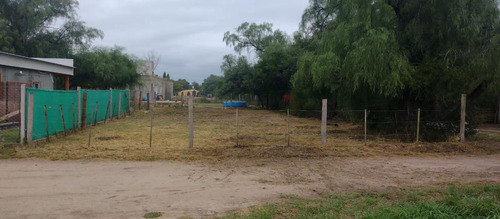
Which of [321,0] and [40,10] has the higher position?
[40,10]

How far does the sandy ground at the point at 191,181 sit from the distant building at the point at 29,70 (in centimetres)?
1231

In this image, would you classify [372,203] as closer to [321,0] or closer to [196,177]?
[196,177]

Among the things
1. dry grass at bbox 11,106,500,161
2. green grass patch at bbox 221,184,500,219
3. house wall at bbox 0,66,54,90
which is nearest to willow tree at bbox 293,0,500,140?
dry grass at bbox 11,106,500,161

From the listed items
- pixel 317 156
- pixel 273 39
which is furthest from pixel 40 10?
pixel 317 156

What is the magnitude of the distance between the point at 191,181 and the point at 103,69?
29.0m

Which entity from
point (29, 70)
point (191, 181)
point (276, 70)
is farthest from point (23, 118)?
point (276, 70)

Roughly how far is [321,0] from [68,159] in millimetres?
13585

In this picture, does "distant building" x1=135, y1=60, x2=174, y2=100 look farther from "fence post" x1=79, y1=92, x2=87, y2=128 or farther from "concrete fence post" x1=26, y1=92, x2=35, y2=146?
"concrete fence post" x1=26, y1=92, x2=35, y2=146

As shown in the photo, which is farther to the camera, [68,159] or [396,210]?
[68,159]

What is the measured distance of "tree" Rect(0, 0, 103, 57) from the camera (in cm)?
3497

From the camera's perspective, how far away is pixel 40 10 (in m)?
35.8

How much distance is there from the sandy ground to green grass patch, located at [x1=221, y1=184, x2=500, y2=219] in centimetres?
52

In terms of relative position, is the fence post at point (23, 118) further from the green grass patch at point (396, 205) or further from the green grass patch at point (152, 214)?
the green grass patch at point (396, 205)

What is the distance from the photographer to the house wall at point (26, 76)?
63.1 ft
